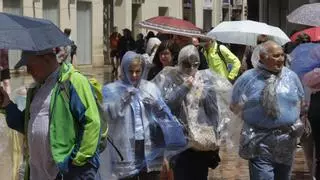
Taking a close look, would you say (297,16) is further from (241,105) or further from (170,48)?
(241,105)

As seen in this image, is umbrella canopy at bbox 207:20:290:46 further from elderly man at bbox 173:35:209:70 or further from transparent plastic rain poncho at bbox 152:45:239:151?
transparent plastic rain poncho at bbox 152:45:239:151

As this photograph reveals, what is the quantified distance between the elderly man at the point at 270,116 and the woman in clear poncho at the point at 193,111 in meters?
0.41

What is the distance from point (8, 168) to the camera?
8.59 meters

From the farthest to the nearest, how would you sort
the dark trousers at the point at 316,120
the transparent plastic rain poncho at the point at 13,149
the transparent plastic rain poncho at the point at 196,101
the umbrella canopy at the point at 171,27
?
the umbrella canopy at the point at 171,27, the dark trousers at the point at 316,120, the transparent plastic rain poncho at the point at 13,149, the transparent plastic rain poncho at the point at 196,101

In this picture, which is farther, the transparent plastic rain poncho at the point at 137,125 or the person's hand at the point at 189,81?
the person's hand at the point at 189,81

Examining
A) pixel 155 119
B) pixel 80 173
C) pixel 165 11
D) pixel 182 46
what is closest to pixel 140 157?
pixel 155 119

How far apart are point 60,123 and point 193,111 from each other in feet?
7.94

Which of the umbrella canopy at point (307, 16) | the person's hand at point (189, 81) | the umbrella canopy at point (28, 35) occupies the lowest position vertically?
the person's hand at point (189, 81)

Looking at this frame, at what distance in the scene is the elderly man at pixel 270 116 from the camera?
680 cm

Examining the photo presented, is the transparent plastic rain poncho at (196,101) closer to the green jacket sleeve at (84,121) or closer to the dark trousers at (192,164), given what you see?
the dark trousers at (192,164)

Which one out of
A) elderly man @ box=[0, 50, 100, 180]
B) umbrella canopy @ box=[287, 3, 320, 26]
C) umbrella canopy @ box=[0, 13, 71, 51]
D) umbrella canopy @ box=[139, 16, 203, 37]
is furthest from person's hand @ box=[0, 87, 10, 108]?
umbrella canopy @ box=[287, 3, 320, 26]

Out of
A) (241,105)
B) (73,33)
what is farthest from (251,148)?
(73,33)

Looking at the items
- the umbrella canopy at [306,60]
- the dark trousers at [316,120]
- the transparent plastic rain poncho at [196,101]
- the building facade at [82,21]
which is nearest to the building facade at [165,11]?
the building facade at [82,21]

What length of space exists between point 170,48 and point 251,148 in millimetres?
2550
